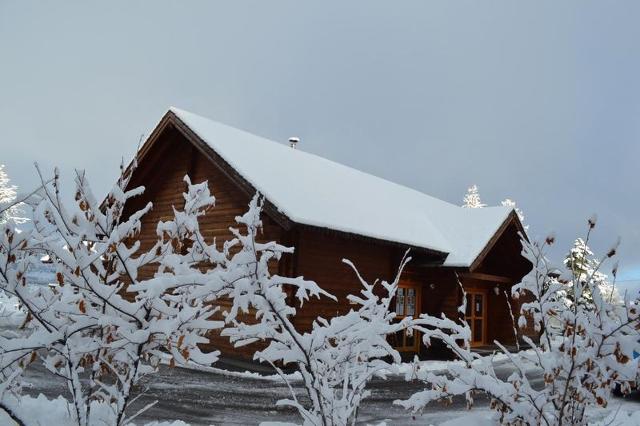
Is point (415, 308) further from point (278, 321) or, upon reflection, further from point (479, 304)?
point (278, 321)

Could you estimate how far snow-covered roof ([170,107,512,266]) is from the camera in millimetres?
12398

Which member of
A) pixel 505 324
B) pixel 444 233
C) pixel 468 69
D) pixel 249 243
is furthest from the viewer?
pixel 468 69

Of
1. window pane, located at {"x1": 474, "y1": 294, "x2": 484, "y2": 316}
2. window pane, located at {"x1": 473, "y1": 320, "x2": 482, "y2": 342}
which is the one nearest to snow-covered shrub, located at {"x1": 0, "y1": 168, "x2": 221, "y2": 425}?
window pane, located at {"x1": 473, "y1": 320, "x2": 482, "y2": 342}

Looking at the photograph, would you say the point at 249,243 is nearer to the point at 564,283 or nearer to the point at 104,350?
the point at 104,350

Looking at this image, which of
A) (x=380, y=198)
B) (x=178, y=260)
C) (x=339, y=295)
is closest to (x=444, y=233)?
(x=380, y=198)

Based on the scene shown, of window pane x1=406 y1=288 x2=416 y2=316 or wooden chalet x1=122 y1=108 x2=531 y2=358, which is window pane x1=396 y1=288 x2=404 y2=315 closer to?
wooden chalet x1=122 y1=108 x2=531 y2=358

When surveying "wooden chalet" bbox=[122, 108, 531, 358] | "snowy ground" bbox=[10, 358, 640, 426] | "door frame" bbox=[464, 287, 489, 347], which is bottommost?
"snowy ground" bbox=[10, 358, 640, 426]

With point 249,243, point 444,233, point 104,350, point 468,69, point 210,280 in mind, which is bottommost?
point 104,350

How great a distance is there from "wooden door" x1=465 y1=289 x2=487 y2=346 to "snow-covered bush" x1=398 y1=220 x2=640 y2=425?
A: 15308 millimetres

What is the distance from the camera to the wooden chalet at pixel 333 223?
12398 mm

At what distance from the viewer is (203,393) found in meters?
8.37

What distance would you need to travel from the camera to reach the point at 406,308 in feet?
54.4

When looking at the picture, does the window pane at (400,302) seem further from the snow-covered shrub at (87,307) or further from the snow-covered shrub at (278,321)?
the snow-covered shrub at (87,307)

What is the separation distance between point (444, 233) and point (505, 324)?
4.94 metres
